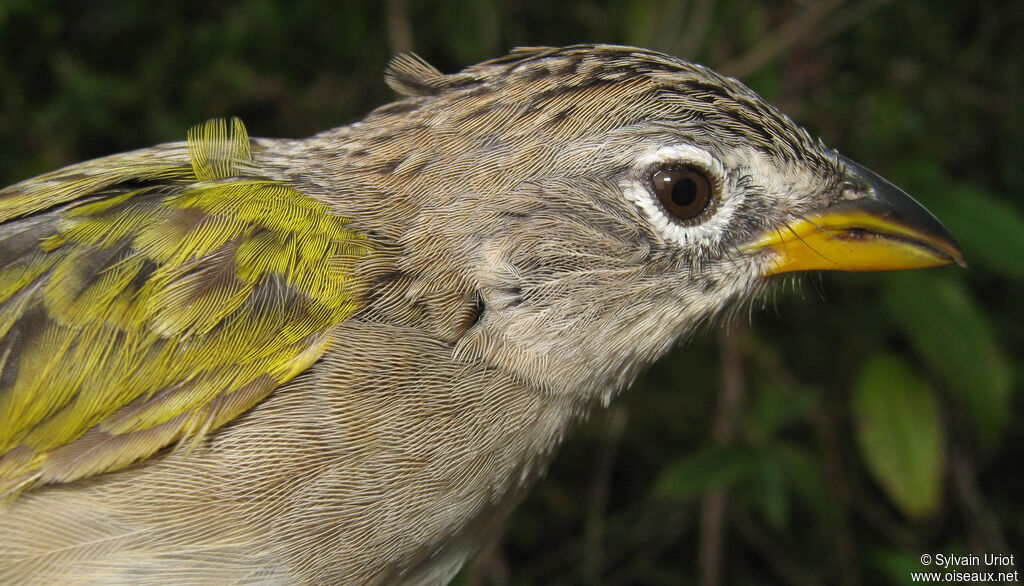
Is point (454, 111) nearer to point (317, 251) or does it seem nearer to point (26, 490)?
point (317, 251)

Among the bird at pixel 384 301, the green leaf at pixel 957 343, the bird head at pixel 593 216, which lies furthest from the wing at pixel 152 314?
the green leaf at pixel 957 343

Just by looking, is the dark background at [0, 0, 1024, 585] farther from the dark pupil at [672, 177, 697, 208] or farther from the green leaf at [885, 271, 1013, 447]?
Answer: the dark pupil at [672, 177, 697, 208]

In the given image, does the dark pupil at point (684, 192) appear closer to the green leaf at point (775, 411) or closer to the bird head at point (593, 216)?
the bird head at point (593, 216)

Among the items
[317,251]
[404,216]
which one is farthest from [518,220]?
[317,251]

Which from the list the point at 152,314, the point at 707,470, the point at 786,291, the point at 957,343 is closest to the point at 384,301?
Answer: the point at 152,314

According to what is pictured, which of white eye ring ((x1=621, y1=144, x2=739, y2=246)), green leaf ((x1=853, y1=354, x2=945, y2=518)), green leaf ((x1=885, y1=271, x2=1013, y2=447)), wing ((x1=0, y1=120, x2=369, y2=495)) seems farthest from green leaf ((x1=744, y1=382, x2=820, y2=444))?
wing ((x1=0, y1=120, x2=369, y2=495))
